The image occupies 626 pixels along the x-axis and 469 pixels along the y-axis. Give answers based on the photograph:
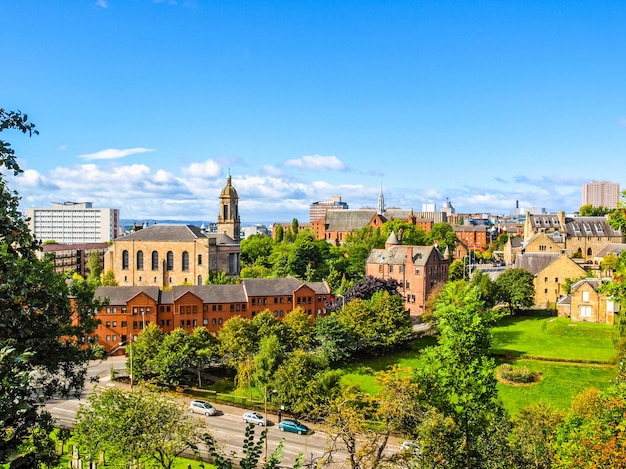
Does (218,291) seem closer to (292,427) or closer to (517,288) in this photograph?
(292,427)

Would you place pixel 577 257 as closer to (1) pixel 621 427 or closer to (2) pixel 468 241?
(2) pixel 468 241

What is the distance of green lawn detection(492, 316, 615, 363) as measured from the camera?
51469mm

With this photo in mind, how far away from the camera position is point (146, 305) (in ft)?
205

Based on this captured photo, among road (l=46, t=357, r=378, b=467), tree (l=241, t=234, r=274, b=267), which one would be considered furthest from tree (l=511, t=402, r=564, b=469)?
tree (l=241, t=234, r=274, b=267)

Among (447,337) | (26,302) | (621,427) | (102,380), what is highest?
(26,302)

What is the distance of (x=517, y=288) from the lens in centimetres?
6900

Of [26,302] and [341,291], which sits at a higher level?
[26,302]

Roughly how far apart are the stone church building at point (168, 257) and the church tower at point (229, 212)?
966 centimetres

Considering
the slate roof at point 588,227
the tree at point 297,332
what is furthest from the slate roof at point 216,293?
the slate roof at point 588,227

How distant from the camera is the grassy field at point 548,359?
45.3 m

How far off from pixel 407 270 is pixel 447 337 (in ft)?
185

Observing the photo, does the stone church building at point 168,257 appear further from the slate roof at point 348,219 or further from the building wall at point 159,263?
the slate roof at point 348,219

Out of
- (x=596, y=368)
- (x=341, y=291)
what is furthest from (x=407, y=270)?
(x=596, y=368)

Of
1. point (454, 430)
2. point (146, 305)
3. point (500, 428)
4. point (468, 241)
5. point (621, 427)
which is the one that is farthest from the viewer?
point (468, 241)
